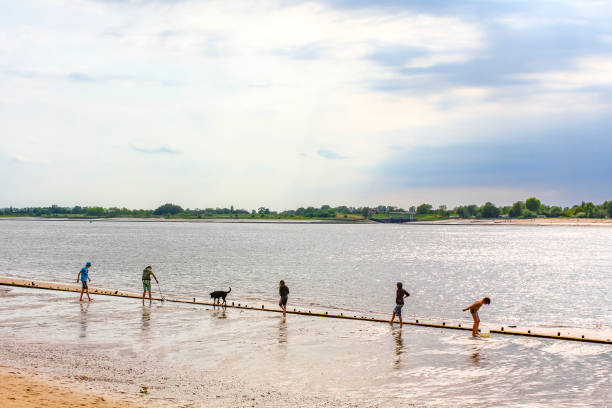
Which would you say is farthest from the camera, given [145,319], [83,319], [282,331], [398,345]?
[145,319]

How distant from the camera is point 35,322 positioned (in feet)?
73.7

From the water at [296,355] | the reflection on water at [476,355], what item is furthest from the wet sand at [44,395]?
the reflection on water at [476,355]

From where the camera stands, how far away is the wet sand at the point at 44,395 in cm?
1215

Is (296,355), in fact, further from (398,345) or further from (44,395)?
(44,395)

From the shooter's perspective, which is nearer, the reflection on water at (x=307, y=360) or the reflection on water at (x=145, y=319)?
the reflection on water at (x=307, y=360)

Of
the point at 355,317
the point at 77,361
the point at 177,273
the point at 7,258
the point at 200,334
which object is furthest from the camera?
the point at 7,258

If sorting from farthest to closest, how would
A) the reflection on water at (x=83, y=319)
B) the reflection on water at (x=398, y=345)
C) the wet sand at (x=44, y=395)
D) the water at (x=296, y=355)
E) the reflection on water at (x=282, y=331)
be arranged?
the reflection on water at (x=83, y=319)
the reflection on water at (x=282, y=331)
the reflection on water at (x=398, y=345)
the water at (x=296, y=355)
the wet sand at (x=44, y=395)

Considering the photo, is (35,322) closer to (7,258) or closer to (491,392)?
(491,392)

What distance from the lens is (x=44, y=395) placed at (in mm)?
12891

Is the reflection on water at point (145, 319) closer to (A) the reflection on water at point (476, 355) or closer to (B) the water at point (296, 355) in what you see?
(B) the water at point (296, 355)

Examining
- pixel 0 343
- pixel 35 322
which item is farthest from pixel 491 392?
pixel 35 322

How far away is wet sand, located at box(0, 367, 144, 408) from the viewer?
478 inches

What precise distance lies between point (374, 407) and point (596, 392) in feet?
21.2

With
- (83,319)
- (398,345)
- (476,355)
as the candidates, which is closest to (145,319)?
(83,319)
